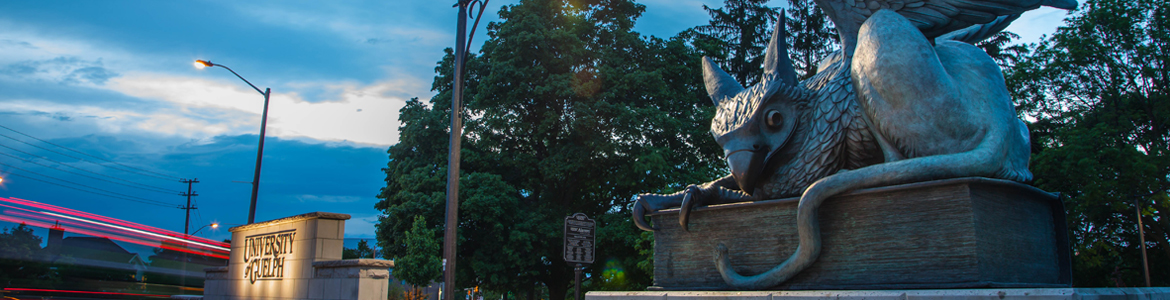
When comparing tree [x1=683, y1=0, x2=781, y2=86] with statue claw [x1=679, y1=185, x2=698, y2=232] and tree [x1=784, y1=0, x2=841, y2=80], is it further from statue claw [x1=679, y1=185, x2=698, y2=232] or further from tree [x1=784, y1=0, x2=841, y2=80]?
statue claw [x1=679, y1=185, x2=698, y2=232]

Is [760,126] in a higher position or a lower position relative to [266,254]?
higher

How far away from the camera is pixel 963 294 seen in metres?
2.34

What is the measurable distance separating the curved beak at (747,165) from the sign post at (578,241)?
7.81 m

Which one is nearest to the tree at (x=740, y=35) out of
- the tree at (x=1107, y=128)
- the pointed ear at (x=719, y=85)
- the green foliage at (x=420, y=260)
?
the tree at (x=1107, y=128)

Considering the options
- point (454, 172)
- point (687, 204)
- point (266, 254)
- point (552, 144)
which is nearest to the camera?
point (687, 204)

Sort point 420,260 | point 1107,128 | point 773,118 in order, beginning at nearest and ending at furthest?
point 773,118 < point 420,260 < point 1107,128

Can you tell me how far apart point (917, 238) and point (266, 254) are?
13089 millimetres

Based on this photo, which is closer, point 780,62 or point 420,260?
point 780,62

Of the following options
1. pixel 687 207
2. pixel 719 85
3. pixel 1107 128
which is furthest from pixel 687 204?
pixel 1107 128

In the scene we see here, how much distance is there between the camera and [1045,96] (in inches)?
790

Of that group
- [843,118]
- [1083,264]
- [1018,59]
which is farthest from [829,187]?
[1018,59]

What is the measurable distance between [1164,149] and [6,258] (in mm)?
29415

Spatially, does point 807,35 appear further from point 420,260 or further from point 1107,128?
point 420,260

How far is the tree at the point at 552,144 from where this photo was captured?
706 inches
